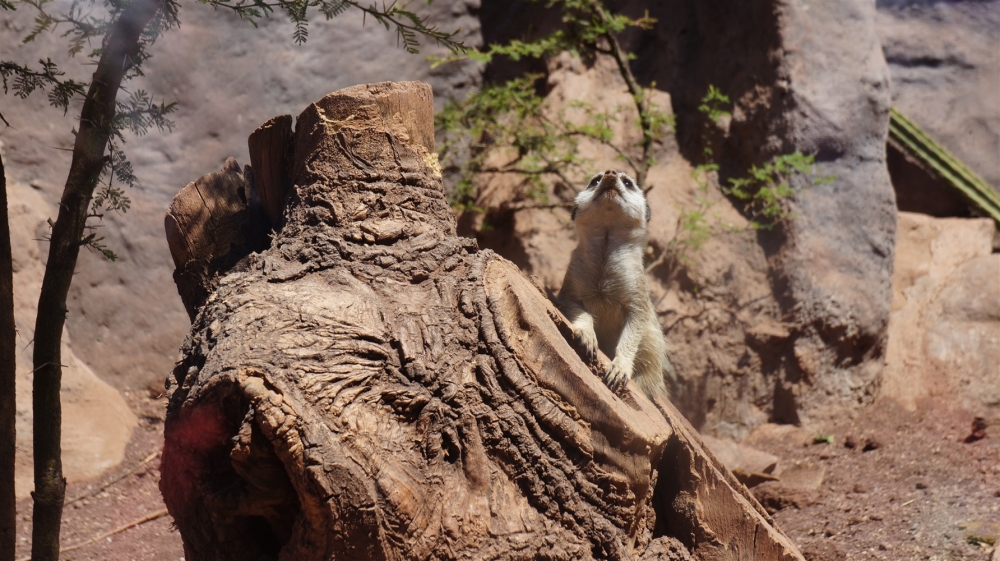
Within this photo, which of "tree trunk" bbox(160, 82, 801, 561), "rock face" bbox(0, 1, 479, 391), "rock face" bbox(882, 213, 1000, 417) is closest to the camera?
"tree trunk" bbox(160, 82, 801, 561)

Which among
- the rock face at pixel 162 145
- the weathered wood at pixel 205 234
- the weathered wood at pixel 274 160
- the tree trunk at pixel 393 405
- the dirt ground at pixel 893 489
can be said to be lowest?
the dirt ground at pixel 893 489

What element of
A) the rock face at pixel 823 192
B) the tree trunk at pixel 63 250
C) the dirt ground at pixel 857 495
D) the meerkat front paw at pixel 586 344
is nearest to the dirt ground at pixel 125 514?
the dirt ground at pixel 857 495

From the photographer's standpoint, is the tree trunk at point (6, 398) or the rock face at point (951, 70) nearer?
the tree trunk at point (6, 398)

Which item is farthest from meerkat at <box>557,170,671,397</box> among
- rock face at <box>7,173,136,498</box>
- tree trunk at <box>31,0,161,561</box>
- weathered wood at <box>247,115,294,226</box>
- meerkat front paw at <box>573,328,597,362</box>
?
rock face at <box>7,173,136,498</box>

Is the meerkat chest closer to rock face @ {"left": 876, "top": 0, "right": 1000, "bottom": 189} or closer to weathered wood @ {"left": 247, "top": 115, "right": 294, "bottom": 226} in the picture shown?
weathered wood @ {"left": 247, "top": 115, "right": 294, "bottom": 226}

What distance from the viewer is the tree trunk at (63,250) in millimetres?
2391

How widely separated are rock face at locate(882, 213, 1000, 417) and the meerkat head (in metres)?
2.85

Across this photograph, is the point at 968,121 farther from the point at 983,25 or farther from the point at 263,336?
the point at 263,336

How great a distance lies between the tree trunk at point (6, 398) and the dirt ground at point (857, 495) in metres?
1.15

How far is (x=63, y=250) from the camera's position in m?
2.49

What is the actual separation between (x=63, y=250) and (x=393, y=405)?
4.10 ft

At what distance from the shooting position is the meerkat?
12.3 feet

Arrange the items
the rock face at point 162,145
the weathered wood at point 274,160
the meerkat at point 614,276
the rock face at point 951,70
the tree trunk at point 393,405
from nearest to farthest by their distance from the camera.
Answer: the tree trunk at point 393,405 → the weathered wood at point 274,160 → the meerkat at point 614,276 → the rock face at point 162,145 → the rock face at point 951,70

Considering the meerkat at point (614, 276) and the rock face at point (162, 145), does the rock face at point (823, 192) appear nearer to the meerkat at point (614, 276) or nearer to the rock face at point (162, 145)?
the meerkat at point (614, 276)
